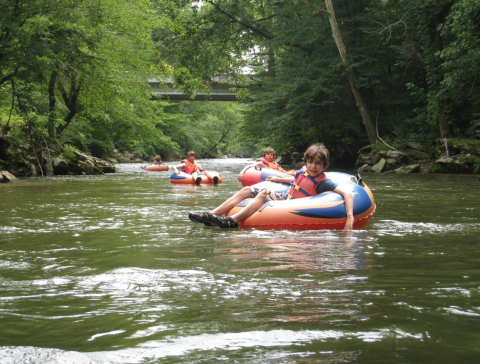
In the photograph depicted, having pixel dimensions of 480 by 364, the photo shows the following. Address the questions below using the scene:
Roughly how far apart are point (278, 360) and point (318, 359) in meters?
0.18

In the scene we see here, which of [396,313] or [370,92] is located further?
[370,92]

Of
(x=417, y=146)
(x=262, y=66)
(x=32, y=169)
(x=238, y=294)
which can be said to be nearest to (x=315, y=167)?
(x=238, y=294)

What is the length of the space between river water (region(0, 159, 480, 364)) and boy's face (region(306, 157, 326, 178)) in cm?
89

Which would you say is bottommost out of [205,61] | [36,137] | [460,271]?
[460,271]

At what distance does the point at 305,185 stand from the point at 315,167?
38cm

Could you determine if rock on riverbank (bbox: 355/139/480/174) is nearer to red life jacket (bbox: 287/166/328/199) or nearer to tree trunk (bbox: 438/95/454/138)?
tree trunk (bbox: 438/95/454/138)

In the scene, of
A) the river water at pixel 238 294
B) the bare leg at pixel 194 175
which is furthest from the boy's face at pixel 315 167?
the bare leg at pixel 194 175

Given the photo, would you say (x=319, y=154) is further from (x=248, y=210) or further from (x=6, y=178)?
(x=6, y=178)

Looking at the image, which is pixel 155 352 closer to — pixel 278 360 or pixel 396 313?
pixel 278 360

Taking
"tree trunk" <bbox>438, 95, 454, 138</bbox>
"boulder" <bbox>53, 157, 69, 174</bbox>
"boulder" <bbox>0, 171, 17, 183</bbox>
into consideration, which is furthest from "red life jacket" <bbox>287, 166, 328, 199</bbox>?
"boulder" <bbox>53, 157, 69, 174</bbox>

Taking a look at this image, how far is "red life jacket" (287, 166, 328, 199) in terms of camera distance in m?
6.54

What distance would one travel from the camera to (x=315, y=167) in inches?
248

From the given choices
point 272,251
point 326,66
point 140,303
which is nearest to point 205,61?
point 326,66

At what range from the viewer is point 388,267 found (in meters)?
3.97
